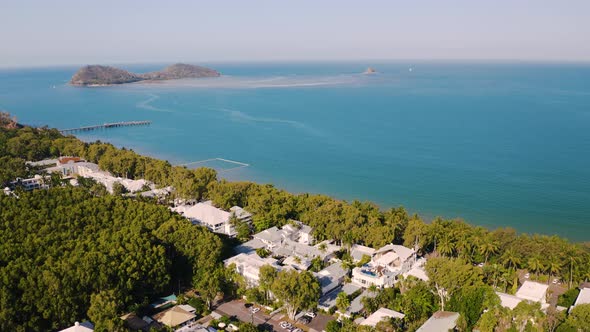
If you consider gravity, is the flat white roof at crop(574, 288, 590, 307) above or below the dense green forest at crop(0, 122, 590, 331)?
below

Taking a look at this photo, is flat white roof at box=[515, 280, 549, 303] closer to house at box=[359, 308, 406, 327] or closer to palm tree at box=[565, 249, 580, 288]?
palm tree at box=[565, 249, 580, 288]

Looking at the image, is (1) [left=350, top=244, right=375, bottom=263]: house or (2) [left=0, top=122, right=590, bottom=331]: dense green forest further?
(1) [left=350, top=244, right=375, bottom=263]: house

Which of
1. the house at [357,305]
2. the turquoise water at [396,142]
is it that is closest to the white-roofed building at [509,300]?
the house at [357,305]

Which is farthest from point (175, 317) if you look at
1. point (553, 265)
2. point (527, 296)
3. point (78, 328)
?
point (553, 265)

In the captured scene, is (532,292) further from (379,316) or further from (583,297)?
(379,316)

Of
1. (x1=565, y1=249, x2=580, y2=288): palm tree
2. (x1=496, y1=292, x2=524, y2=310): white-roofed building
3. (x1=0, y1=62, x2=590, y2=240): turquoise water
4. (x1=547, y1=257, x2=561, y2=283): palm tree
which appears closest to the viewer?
(x1=496, y1=292, x2=524, y2=310): white-roofed building

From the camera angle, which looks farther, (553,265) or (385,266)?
(385,266)

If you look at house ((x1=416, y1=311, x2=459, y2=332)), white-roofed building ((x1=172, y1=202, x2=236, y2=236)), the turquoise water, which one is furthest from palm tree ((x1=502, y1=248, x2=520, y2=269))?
white-roofed building ((x1=172, y1=202, x2=236, y2=236))
